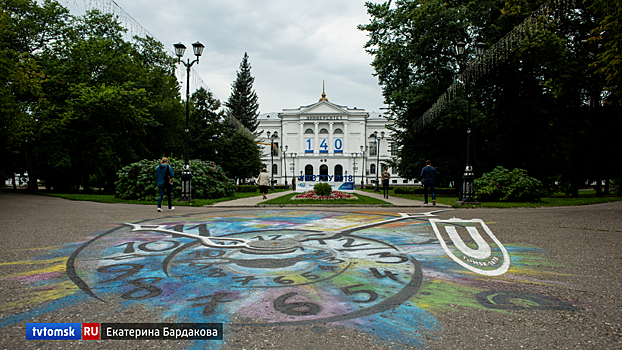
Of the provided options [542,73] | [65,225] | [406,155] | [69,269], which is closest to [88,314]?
[69,269]

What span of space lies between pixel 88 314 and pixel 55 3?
3258cm

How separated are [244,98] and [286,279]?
6319 cm

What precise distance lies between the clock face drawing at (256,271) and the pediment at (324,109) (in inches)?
2789

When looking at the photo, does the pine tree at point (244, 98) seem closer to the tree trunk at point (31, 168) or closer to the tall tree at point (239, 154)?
the tall tree at point (239, 154)

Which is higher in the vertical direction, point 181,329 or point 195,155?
point 195,155

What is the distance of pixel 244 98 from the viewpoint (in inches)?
2517

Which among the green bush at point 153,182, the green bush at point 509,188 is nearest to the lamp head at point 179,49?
the green bush at point 153,182

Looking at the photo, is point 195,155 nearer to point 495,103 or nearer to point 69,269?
point 495,103

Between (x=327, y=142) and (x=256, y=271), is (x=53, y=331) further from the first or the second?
(x=327, y=142)

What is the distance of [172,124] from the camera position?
33.4m

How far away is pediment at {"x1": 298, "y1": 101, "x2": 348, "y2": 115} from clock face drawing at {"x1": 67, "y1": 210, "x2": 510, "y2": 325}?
70.8 meters

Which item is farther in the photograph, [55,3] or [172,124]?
[172,124]

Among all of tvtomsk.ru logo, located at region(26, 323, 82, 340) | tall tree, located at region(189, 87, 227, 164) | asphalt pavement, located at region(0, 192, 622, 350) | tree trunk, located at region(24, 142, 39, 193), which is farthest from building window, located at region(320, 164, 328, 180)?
tvtomsk.ru logo, located at region(26, 323, 82, 340)

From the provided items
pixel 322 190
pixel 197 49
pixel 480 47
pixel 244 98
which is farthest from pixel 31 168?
pixel 244 98
